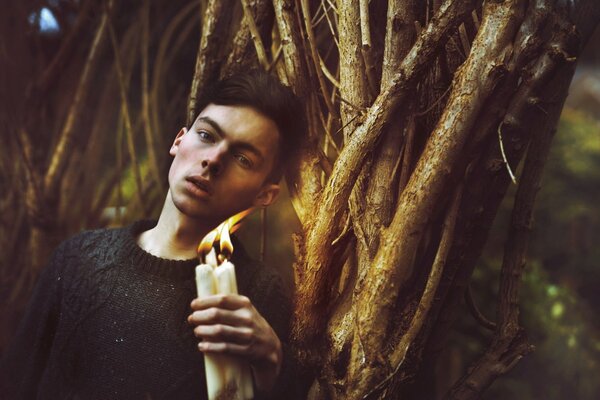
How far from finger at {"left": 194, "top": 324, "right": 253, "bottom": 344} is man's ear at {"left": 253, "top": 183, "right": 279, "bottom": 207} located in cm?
19

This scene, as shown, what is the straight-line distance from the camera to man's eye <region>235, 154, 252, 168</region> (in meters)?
0.65

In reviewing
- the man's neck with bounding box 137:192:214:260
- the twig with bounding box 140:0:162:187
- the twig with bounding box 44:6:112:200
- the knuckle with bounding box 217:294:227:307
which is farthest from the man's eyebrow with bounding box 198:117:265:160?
the twig with bounding box 44:6:112:200

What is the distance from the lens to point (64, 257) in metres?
0.75

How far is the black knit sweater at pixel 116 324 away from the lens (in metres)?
0.63

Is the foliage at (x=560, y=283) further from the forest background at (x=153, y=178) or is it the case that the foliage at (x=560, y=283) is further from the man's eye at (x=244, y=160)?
the man's eye at (x=244, y=160)

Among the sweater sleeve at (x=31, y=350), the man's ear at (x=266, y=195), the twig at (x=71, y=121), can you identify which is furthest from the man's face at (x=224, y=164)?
the twig at (x=71, y=121)

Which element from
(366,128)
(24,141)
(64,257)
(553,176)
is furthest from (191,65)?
(553,176)

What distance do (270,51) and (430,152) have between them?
30cm

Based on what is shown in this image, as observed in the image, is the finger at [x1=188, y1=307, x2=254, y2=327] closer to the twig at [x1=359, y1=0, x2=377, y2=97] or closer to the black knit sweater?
the black knit sweater

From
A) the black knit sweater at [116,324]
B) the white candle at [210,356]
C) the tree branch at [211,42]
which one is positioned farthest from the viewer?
the tree branch at [211,42]

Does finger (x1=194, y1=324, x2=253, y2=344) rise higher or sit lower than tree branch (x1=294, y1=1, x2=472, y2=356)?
lower

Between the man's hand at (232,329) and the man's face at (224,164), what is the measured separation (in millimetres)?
149

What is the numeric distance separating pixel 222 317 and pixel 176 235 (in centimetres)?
19

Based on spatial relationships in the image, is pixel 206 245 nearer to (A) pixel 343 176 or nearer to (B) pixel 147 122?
(A) pixel 343 176
